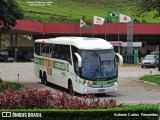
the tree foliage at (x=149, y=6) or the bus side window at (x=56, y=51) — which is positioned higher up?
the tree foliage at (x=149, y=6)

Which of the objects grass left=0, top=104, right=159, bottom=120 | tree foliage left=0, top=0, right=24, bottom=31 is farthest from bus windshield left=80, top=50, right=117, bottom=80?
grass left=0, top=104, right=159, bottom=120

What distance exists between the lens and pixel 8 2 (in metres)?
26.4

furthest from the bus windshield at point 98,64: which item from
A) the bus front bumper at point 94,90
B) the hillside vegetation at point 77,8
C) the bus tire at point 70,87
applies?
the hillside vegetation at point 77,8

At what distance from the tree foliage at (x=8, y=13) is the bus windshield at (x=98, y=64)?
20.2 feet

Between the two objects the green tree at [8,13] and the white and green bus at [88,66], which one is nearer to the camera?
the white and green bus at [88,66]

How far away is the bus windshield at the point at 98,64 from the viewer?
73.1 ft

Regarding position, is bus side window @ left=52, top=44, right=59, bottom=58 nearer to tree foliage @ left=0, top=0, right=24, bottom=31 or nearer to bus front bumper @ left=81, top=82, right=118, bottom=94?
tree foliage @ left=0, top=0, right=24, bottom=31

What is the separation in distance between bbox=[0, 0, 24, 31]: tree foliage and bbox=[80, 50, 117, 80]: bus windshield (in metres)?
6.15

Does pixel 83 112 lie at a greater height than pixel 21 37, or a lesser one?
greater

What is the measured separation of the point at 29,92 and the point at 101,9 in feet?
309

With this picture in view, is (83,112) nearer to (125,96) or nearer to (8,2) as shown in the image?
(125,96)

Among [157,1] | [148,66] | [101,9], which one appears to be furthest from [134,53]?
[101,9]

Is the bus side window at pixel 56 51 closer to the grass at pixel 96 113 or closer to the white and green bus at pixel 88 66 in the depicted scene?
the white and green bus at pixel 88 66

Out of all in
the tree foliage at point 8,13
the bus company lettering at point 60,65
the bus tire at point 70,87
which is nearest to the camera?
the bus tire at point 70,87
